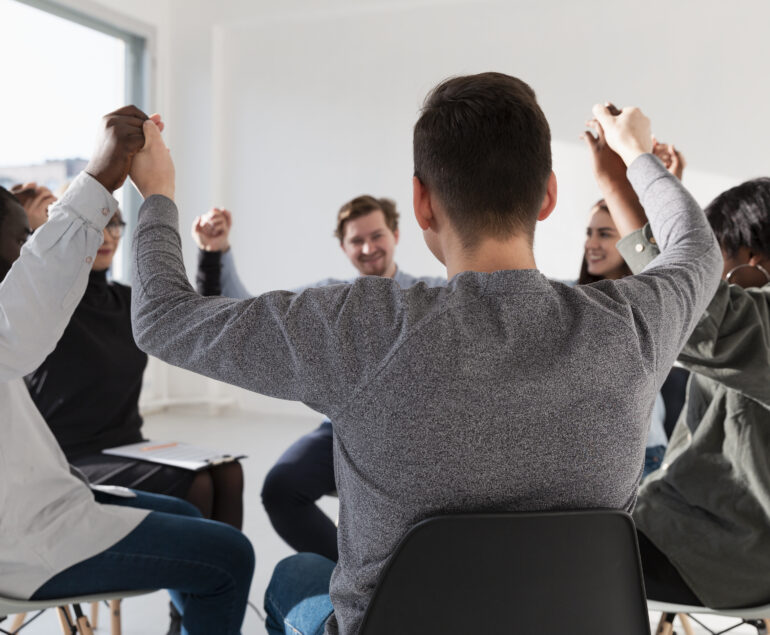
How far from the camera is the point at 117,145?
1.16 meters

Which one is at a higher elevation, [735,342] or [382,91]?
[382,91]

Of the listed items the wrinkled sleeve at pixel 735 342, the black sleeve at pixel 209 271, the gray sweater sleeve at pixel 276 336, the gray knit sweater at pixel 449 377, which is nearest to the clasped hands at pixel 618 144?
the wrinkled sleeve at pixel 735 342

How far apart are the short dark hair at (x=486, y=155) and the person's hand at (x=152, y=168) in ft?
1.26

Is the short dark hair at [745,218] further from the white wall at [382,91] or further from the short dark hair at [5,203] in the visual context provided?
the white wall at [382,91]

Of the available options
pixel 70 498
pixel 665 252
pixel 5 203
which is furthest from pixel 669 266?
pixel 5 203

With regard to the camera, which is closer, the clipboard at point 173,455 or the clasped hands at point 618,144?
the clasped hands at point 618,144

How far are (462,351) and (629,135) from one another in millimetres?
591

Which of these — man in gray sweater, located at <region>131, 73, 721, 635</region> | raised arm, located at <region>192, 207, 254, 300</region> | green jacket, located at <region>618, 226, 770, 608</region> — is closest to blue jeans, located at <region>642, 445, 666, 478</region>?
green jacket, located at <region>618, 226, 770, 608</region>

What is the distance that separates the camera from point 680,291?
1.00 m

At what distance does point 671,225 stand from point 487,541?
560 millimetres

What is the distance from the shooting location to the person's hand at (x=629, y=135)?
4.01 ft

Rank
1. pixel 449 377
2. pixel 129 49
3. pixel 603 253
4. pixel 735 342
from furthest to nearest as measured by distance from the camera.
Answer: pixel 129 49 → pixel 603 253 → pixel 735 342 → pixel 449 377

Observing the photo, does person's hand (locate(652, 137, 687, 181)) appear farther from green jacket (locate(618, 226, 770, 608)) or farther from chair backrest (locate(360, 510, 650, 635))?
chair backrest (locate(360, 510, 650, 635))

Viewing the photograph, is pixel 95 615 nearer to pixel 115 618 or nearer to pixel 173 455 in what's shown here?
pixel 115 618
